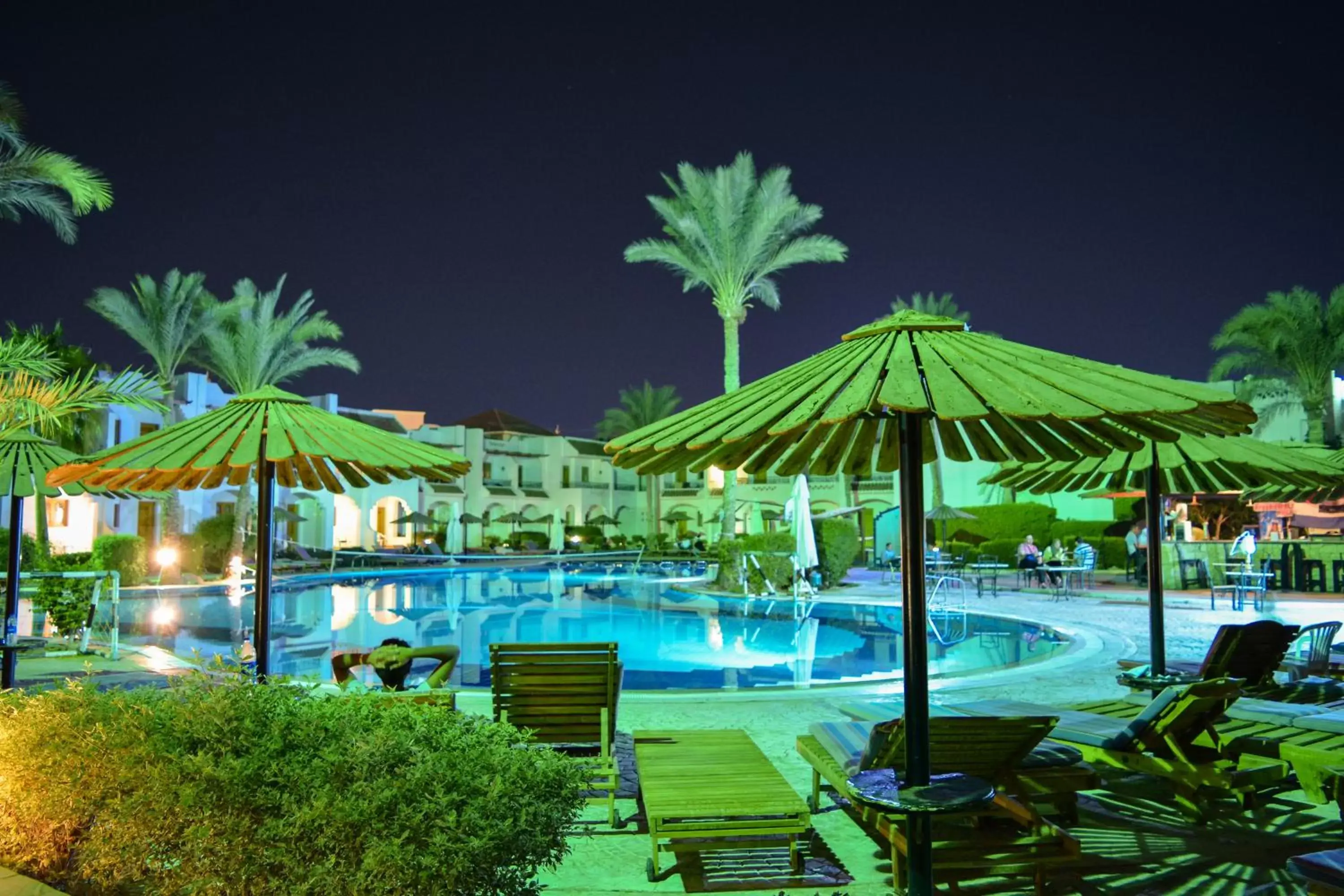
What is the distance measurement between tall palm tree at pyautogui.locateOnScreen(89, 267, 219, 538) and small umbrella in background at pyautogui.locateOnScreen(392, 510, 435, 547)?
15.0m

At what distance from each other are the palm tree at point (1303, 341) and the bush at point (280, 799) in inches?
1362

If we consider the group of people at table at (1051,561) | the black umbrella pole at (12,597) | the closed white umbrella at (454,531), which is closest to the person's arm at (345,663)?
the black umbrella pole at (12,597)

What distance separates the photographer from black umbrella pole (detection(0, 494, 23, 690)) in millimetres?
7195

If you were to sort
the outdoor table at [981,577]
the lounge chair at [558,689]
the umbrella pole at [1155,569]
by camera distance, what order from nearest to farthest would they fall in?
1. the lounge chair at [558,689]
2. the umbrella pole at [1155,569]
3. the outdoor table at [981,577]

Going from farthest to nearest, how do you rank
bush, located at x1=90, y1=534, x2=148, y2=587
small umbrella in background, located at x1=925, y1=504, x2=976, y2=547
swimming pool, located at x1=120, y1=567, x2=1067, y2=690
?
small umbrella in background, located at x1=925, y1=504, x2=976, y2=547 → bush, located at x1=90, y1=534, x2=148, y2=587 → swimming pool, located at x1=120, y1=567, x2=1067, y2=690

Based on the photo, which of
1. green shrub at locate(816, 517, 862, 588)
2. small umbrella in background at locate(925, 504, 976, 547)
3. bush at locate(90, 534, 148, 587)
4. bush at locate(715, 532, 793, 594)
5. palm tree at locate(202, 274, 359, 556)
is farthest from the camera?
palm tree at locate(202, 274, 359, 556)

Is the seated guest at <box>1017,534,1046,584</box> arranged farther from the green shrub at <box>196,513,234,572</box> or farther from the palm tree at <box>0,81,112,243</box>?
the green shrub at <box>196,513,234,572</box>

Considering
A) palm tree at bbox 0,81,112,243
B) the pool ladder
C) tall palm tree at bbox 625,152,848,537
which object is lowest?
the pool ladder

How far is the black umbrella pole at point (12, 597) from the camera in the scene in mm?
7195

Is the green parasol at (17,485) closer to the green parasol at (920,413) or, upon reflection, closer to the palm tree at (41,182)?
the green parasol at (920,413)

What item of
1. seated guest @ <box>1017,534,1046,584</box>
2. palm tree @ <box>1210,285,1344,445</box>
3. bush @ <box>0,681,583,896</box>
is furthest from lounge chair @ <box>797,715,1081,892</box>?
palm tree @ <box>1210,285,1344,445</box>

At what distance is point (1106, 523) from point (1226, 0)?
30206 millimetres

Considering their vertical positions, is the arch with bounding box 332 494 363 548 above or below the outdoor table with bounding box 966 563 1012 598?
above

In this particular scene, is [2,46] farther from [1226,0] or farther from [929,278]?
[1226,0]
